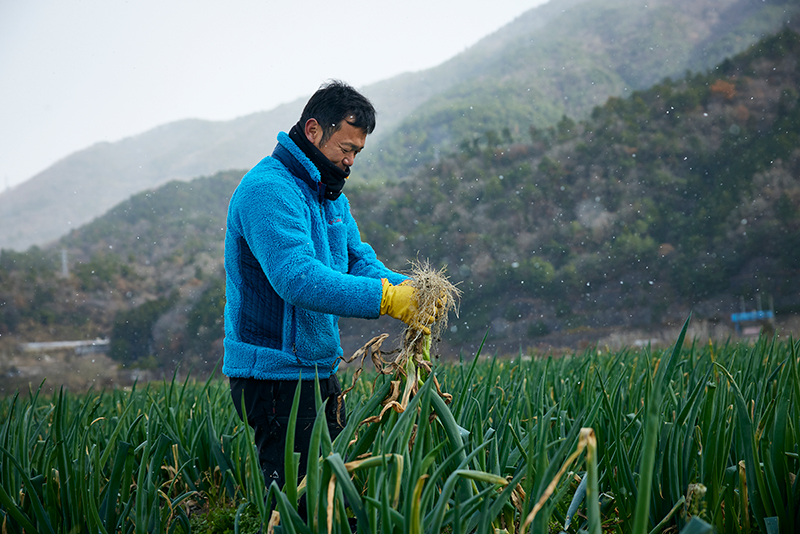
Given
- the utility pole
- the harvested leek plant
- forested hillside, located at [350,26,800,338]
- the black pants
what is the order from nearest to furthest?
the harvested leek plant < the black pants < forested hillside, located at [350,26,800,338] < the utility pole

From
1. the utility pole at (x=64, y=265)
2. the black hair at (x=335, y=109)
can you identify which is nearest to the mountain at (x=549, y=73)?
the utility pole at (x=64, y=265)

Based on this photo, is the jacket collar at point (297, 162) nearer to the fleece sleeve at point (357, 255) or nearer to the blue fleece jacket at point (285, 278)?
the blue fleece jacket at point (285, 278)

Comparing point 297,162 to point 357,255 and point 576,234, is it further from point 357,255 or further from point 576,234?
point 576,234

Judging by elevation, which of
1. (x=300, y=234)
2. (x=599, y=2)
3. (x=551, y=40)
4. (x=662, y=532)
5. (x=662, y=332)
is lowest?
(x=662, y=332)

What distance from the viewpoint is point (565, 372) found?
2891mm

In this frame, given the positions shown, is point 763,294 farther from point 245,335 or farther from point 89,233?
point 89,233

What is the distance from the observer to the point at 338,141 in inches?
64.5

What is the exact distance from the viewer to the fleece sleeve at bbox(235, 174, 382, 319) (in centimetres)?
126

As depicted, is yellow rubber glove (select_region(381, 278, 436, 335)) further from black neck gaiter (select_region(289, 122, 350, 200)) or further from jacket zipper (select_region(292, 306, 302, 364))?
black neck gaiter (select_region(289, 122, 350, 200))

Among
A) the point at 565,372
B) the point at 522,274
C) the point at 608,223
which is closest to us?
the point at 565,372

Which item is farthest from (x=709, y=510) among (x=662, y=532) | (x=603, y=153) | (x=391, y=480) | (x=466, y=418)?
(x=603, y=153)

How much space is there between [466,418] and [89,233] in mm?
30131

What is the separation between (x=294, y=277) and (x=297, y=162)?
45 cm

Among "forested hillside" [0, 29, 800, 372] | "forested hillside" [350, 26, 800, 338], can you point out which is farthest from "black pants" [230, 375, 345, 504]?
"forested hillside" [350, 26, 800, 338]
